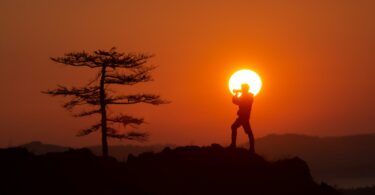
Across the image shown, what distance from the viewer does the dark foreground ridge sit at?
23.6 meters

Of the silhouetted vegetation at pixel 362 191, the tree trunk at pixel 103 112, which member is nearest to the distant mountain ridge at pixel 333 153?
the silhouetted vegetation at pixel 362 191

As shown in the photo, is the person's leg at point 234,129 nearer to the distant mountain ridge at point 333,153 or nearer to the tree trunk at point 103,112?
the tree trunk at point 103,112

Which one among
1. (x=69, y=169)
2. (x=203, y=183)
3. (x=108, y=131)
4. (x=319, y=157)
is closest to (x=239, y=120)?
(x=203, y=183)

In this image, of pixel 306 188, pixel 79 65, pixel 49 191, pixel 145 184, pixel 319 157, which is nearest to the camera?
pixel 49 191

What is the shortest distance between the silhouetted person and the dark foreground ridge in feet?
2.11

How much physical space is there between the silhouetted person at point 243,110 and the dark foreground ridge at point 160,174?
64cm

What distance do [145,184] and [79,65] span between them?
1039 centimetres

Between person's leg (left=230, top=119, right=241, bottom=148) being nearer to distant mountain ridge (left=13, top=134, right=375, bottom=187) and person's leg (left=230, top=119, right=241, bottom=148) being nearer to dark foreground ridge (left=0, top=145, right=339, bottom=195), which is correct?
dark foreground ridge (left=0, top=145, right=339, bottom=195)

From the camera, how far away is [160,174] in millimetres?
25703

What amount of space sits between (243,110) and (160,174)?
3.80 m

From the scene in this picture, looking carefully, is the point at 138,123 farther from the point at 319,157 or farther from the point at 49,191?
the point at 319,157

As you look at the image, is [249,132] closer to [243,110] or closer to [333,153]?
[243,110]

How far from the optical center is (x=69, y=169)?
80.2 ft

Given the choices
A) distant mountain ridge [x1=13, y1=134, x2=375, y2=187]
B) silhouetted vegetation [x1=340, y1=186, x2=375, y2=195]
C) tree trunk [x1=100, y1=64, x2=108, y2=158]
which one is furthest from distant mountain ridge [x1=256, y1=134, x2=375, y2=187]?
tree trunk [x1=100, y1=64, x2=108, y2=158]
